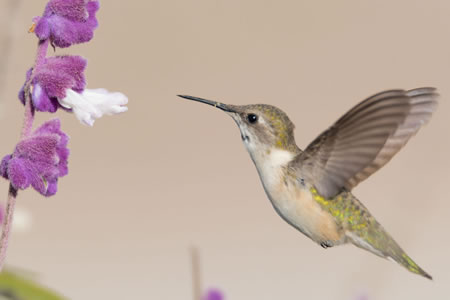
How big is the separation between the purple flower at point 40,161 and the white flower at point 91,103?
0.19 feet

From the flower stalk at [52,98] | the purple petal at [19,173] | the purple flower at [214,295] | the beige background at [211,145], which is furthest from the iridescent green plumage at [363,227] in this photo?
the beige background at [211,145]

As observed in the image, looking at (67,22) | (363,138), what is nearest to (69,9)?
(67,22)

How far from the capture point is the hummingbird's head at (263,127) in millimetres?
2533

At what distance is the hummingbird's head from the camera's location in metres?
2.53

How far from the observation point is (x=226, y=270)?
7301 mm

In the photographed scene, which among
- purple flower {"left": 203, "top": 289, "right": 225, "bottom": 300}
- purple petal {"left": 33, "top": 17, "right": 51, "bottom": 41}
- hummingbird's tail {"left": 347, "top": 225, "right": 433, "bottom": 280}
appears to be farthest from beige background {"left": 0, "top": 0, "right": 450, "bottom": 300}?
purple petal {"left": 33, "top": 17, "right": 51, "bottom": 41}

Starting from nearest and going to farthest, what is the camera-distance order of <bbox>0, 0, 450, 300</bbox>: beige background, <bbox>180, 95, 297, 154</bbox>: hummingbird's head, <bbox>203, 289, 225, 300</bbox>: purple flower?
<bbox>203, 289, 225, 300</bbox>: purple flower, <bbox>180, 95, 297, 154</bbox>: hummingbird's head, <bbox>0, 0, 450, 300</bbox>: beige background

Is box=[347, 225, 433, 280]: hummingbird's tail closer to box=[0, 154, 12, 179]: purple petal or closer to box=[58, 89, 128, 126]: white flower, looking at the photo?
box=[58, 89, 128, 126]: white flower

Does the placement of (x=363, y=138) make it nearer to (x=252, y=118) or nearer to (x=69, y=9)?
(x=252, y=118)

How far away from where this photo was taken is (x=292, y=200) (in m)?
2.49

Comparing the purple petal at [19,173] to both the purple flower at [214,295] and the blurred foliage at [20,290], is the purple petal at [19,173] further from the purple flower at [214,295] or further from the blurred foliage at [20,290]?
the blurred foliage at [20,290]

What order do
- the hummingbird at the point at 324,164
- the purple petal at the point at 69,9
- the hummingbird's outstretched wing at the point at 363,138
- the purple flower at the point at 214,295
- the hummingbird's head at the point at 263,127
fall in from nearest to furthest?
the purple petal at the point at 69,9 → the purple flower at the point at 214,295 → the hummingbird's outstretched wing at the point at 363,138 → the hummingbird at the point at 324,164 → the hummingbird's head at the point at 263,127

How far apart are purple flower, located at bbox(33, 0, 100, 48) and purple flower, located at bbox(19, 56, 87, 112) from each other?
1.9 inches

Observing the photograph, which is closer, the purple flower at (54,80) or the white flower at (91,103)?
the purple flower at (54,80)
